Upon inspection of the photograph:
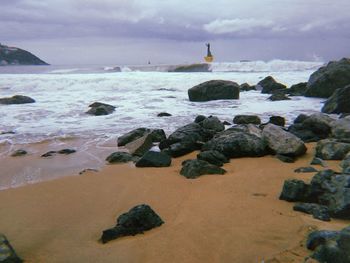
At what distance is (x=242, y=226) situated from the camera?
10.2ft

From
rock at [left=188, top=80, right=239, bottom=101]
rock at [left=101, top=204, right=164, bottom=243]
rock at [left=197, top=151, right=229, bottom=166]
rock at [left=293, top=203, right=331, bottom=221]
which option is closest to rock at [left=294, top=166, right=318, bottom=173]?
rock at [left=197, top=151, right=229, bottom=166]

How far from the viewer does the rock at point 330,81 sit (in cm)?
1286

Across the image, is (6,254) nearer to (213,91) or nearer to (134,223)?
(134,223)

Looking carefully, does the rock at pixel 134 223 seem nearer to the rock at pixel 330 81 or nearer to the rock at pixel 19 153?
the rock at pixel 19 153

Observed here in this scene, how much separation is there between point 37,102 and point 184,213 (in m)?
10.8

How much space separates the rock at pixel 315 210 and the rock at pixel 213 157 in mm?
1791

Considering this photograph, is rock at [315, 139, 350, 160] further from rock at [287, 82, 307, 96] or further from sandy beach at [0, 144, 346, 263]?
rock at [287, 82, 307, 96]

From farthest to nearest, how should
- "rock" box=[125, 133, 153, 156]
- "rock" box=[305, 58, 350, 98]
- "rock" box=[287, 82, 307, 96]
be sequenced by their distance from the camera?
1. "rock" box=[287, 82, 307, 96]
2. "rock" box=[305, 58, 350, 98]
3. "rock" box=[125, 133, 153, 156]

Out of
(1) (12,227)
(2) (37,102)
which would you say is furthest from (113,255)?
(2) (37,102)

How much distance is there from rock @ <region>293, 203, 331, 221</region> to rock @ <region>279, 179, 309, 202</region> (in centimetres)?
14

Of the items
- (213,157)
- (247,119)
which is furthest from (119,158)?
(247,119)

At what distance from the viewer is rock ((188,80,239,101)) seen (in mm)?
13008

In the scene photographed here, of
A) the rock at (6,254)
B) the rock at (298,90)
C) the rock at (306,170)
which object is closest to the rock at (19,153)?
the rock at (6,254)

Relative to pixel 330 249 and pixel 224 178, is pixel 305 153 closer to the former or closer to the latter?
pixel 224 178
